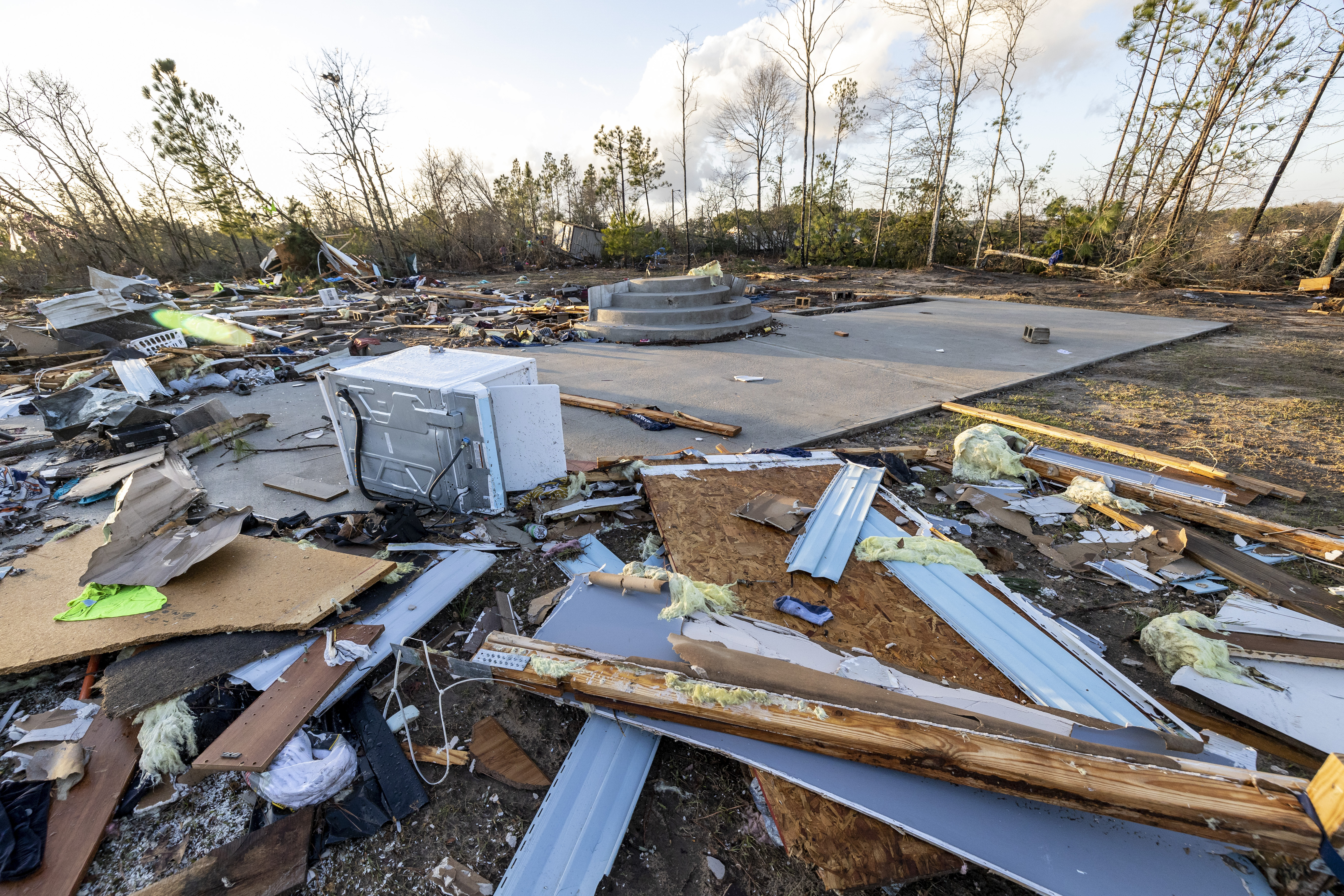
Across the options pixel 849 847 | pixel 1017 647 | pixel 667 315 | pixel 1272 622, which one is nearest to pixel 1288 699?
pixel 1272 622

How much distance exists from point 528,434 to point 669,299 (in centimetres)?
691

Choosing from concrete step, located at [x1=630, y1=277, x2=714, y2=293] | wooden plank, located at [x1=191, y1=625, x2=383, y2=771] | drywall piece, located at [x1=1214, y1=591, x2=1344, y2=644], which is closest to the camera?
wooden plank, located at [x1=191, y1=625, x2=383, y2=771]

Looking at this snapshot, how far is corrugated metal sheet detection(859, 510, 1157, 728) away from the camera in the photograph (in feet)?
6.74

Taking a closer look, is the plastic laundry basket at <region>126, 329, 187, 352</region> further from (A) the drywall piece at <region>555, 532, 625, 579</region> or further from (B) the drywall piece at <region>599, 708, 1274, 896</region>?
(B) the drywall piece at <region>599, 708, 1274, 896</region>

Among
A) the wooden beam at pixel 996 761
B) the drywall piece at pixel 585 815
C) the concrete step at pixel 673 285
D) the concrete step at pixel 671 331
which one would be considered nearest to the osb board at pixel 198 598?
the wooden beam at pixel 996 761

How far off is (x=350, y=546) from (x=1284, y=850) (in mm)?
4318

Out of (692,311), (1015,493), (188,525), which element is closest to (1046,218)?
(692,311)

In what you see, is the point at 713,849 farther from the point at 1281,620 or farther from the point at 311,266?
the point at 311,266

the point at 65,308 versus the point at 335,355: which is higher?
the point at 65,308

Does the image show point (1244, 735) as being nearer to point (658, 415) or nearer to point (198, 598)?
point (658, 415)

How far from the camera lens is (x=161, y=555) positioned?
2.75 m

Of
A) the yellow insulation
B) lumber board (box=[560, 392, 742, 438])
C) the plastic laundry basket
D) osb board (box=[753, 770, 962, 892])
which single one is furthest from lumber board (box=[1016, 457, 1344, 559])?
the plastic laundry basket

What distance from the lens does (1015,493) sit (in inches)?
161

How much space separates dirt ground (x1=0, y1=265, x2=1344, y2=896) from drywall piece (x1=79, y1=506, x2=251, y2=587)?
48 cm
